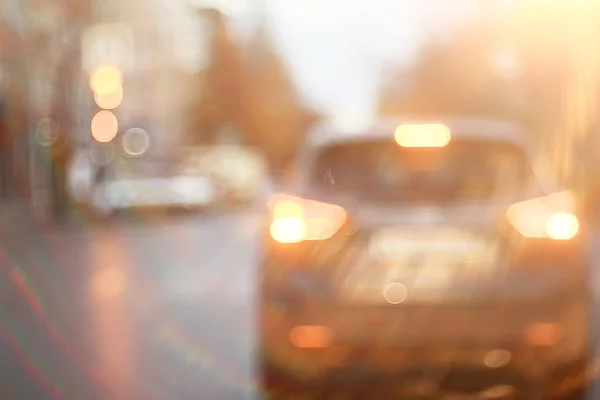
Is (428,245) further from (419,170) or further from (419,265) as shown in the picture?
(419,170)

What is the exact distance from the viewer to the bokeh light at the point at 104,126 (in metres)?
45.3

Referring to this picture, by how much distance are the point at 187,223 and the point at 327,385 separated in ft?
70.4

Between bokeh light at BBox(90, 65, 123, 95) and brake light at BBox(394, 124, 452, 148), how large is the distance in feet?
102

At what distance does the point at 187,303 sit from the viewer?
11195mm

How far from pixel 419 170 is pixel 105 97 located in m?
38.1

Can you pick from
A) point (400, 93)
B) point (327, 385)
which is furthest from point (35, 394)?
point (400, 93)

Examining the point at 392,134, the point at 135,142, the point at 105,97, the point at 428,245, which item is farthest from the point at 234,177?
the point at 428,245

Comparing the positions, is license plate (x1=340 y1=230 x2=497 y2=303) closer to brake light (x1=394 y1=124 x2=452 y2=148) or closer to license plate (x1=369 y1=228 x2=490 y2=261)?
license plate (x1=369 y1=228 x2=490 y2=261)

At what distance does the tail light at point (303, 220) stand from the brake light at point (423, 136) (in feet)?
2.20

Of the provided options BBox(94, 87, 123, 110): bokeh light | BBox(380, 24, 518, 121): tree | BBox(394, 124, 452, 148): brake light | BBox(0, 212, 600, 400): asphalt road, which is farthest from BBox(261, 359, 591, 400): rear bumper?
BBox(94, 87, 123, 110): bokeh light

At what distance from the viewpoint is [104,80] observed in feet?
128

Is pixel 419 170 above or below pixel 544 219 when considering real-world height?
above

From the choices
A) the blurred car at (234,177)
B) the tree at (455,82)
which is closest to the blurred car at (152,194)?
the blurred car at (234,177)

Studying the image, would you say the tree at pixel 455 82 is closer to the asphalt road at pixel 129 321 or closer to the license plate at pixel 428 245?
the asphalt road at pixel 129 321
